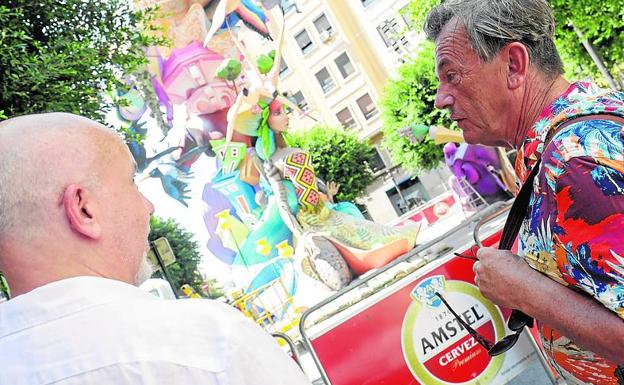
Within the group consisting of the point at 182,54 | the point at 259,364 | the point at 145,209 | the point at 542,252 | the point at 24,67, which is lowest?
the point at 542,252

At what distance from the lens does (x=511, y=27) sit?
1486 millimetres

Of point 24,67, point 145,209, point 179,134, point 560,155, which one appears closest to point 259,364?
point 145,209

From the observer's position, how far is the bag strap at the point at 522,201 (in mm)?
1258

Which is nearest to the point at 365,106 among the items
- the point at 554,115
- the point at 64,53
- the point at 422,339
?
the point at 64,53

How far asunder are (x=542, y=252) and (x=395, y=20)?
26.5m

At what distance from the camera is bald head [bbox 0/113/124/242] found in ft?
2.90

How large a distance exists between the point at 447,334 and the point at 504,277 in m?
2.13

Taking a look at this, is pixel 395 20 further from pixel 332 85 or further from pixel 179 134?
pixel 179 134

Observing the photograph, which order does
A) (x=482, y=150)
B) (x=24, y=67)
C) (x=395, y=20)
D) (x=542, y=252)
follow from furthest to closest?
(x=395, y=20)
(x=482, y=150)
(x=24, y=67)
(x=542, y=252)

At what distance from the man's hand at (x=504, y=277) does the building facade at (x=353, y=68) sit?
24.6 metres

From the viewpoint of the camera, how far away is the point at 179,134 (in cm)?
1327

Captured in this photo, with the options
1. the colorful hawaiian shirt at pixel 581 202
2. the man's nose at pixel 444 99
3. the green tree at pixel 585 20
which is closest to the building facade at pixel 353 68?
the green tree at pixel 585 20

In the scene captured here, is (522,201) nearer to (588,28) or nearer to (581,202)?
(581,202)

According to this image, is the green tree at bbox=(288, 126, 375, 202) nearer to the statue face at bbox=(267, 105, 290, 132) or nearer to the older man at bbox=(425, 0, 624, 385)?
the statue face at bbox=(267, 105, 290, 132)
